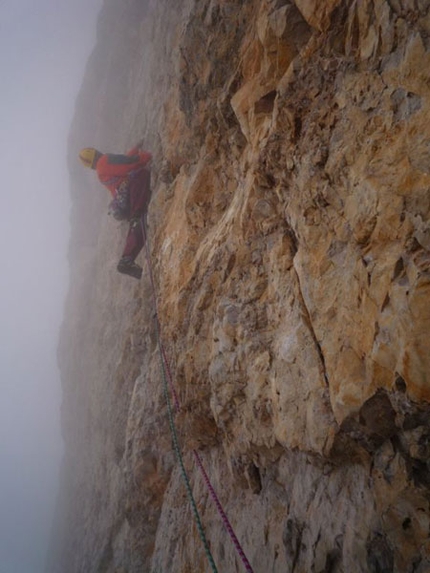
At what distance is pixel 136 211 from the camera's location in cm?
825

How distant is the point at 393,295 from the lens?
2.04 meters

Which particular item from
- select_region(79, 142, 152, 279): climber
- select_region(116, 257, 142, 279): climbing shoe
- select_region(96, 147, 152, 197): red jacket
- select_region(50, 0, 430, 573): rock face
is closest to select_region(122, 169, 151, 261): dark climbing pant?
select_region(79, 142, 152, 279): climber

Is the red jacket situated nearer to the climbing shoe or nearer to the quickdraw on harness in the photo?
the quickdraw on harness

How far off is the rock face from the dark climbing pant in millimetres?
900

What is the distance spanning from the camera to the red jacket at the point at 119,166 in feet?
28.6

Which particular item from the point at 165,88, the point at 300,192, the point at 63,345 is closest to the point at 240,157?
the point at 300,192

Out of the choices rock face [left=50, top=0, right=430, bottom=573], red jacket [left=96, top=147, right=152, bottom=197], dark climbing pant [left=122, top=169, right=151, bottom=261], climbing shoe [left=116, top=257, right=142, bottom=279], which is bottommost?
rock face [left=50, top=0, right=430, bottom=573]

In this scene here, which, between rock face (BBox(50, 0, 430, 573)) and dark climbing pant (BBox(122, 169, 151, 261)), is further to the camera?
dark climbing pant (BBox(122, 169, 151, 261))

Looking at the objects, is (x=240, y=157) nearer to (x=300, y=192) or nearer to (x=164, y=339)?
(x=300, y=192)

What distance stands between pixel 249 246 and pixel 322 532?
2628 millimetres

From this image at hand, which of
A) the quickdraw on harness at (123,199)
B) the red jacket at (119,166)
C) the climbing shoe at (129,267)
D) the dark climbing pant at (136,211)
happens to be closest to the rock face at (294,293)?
the dark climbing pant at (136,211)

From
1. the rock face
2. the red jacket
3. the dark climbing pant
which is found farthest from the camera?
the red jacket

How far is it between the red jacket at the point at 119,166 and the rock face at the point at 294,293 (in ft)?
5.90

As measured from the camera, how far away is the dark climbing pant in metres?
8.23
